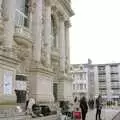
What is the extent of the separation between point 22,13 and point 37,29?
2274 mm

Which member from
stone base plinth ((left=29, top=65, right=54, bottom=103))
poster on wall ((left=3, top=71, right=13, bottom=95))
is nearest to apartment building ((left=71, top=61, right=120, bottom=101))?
stone base plinth ((left=29, top=65, right=54, bottom=103))

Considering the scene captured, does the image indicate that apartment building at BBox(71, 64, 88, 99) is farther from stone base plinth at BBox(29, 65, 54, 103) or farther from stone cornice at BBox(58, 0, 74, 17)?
stone base plinth at BBox(29, 65, 54, 103)

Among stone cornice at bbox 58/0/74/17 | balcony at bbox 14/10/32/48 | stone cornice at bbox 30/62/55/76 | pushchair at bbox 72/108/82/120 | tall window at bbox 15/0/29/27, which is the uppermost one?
stone cornice at bbox 58/0/74/17

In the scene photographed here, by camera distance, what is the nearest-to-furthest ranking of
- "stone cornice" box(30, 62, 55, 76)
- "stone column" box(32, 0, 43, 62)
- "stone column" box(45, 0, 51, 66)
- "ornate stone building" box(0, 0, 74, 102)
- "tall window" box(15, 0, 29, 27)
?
"ornate stone building" box(0, 0, 74, 102)
"tall window" box(15, 0, 29, 27)
"stone cornice" box(30, 62, 55, 76)
"stone column" box(32, 0, 43, 62)
"stone column" box(45, 0, 51, 66)

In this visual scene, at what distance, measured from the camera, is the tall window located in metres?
24.0

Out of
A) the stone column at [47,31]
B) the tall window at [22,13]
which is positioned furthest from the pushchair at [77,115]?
the stone column at [47,31]

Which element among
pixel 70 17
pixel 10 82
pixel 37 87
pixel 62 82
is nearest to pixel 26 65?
pixel 37 87

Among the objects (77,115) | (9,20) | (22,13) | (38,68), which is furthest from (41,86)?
(77,115)

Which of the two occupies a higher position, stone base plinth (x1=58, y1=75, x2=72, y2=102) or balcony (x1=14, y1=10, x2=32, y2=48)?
balcony (x1=14, y1=10, x2=32, y2=48)

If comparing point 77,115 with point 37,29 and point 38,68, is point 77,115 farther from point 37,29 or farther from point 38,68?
point 37,29

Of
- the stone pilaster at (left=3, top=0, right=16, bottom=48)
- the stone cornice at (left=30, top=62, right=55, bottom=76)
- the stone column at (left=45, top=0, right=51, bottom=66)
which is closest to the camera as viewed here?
the stone pilaster at (left=3, top=0, right=16, bottom=48)

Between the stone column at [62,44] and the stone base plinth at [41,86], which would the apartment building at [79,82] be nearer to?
the stone column at [62,44]

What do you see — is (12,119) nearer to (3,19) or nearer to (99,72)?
(3,19)

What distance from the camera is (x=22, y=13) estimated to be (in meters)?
25.5
